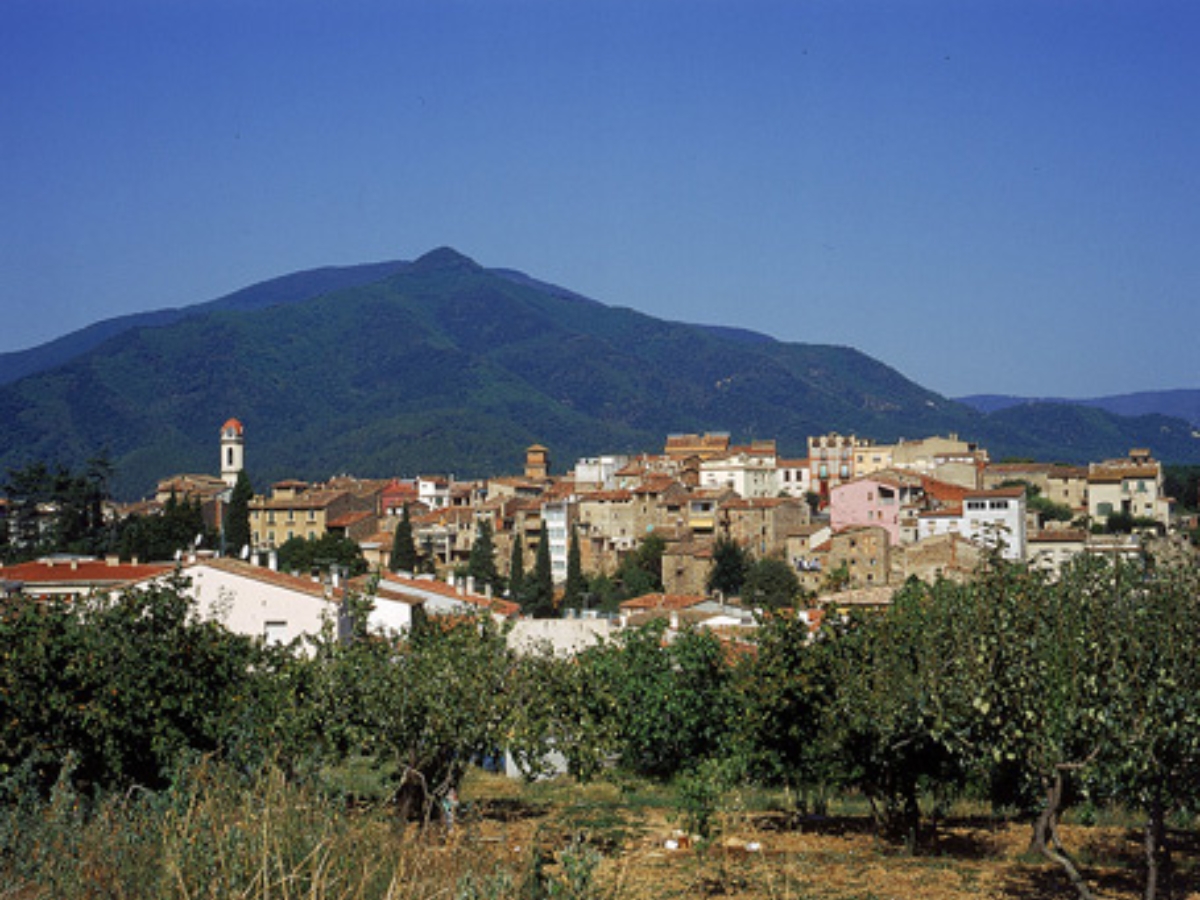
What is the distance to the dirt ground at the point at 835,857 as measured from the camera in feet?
39.3

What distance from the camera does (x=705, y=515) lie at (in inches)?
3969

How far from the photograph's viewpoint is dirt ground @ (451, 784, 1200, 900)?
12.0 m

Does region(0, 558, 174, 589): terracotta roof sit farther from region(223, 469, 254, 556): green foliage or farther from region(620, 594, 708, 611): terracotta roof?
region(223, 469, 254, 556): green foliage

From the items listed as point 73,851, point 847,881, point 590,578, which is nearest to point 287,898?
point 73,851

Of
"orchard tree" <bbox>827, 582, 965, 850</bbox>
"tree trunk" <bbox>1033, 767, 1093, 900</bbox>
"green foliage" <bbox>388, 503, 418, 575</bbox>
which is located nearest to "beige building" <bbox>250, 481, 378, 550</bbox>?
"green foliage" <bbox>388, 503, 418, 575</bbox>

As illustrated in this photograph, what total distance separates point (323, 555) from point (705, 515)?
1188 inches

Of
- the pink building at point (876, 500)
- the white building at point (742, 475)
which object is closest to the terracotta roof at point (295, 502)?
the white building at point (742, 475)

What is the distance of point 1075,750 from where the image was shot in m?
11.2

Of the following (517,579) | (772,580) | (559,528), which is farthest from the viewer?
(559,528)

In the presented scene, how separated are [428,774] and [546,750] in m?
1.56

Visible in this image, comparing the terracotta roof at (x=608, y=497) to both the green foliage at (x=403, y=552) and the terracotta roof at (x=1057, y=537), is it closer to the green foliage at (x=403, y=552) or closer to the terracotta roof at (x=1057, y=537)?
the green foliage at (x=403, y=552)

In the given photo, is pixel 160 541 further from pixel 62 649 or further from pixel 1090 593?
pixel 1090 593

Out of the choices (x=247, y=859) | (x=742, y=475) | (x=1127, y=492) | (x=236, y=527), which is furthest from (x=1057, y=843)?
(x=742, y=475)

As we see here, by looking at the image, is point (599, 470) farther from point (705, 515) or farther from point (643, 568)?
point (643, 568)
